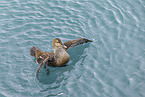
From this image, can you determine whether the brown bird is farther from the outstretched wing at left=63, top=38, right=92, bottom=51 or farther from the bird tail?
the outstretched wing at left=63, top=38, right=92, bottom=51

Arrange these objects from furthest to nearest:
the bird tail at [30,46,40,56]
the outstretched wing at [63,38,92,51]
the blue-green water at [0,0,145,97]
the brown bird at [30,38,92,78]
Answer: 1. the outstretched wing at [63,38,92,51]
2. the bird tail at [30,46,40,56]
3. the brown bird at [30,38,92,78]
4. the blue-green water at [0,0,145,97]

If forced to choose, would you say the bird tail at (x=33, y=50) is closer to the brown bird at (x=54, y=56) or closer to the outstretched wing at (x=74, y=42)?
the brown bird at (x=54, y=56)

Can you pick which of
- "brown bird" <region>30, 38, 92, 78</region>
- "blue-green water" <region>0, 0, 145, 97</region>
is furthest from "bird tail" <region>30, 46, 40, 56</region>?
"blue-green water" <region>0, 0, 145, 97</region>

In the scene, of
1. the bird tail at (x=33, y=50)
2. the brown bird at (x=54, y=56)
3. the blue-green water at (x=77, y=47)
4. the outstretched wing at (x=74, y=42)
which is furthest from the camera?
the outstretched wing at (x=74, y=42)

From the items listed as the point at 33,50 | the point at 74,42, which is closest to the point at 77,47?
the point at 74,42

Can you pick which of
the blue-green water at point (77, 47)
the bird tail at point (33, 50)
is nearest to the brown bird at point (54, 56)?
the bird tail at point (33, 50)

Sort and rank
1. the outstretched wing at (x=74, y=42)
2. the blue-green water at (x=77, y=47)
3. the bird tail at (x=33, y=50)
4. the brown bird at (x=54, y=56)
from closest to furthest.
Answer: the blue-green water at (x=77, y=47) < the brown bird at (x=54, y=56) < the bird tail at (x=33, y=50) < the outstretched wing at (x=74, y=42)

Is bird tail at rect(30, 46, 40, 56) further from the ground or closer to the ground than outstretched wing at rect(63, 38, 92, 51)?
closer to the ground

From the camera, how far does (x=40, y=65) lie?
841 cm

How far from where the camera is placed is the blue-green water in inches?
317

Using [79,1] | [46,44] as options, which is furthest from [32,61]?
[79,1]

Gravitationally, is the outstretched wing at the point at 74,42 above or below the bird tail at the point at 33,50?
above

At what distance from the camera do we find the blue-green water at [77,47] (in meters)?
8.06

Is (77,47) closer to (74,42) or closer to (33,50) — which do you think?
(74,42)
